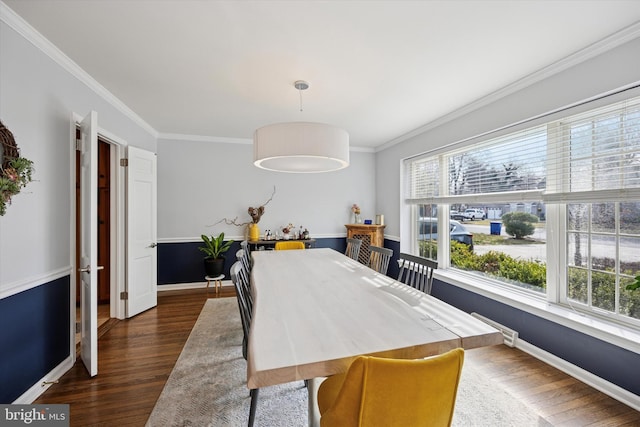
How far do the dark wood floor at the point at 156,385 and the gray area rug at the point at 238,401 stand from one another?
0.11 m

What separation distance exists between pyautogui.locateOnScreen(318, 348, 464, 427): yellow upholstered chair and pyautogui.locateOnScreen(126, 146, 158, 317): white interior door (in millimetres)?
3308

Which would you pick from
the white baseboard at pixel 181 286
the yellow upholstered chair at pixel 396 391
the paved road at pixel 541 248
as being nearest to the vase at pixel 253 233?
the white baseboard at pixel 181 286

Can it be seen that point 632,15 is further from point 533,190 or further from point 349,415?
point 349,415

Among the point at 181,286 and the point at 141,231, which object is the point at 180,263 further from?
the point at 141,231

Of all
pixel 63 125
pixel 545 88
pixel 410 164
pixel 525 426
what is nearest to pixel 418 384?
pixel 525 426

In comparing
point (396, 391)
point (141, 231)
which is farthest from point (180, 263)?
point (396, 391)

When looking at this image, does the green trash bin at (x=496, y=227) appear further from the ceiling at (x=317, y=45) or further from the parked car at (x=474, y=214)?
the ceiling at (x=317, y=45)

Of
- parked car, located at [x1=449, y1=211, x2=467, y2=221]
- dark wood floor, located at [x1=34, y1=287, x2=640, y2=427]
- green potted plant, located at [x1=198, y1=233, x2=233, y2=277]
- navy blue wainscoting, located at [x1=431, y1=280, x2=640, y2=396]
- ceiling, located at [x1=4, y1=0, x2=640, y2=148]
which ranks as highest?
ceiling, located at [x1=4, y1=0, x2=640, y2=148]

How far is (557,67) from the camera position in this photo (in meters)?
2.19

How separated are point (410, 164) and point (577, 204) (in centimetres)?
236

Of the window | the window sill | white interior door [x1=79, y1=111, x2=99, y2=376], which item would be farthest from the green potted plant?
the window

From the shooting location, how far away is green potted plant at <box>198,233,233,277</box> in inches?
160

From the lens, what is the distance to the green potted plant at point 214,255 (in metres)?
4.07

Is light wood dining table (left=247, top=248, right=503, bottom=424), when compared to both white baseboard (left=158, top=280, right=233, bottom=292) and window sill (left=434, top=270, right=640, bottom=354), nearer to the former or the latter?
window sill (left=434, top=270, right=640, bottom=354)
